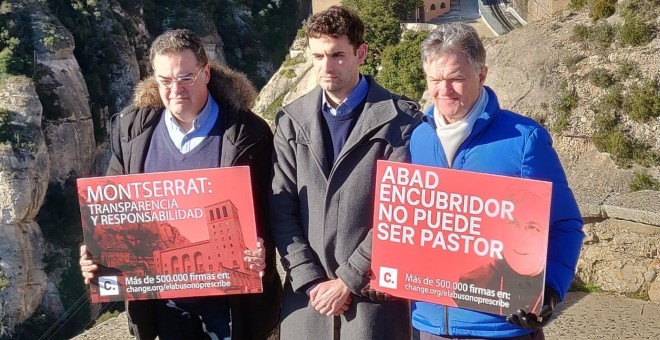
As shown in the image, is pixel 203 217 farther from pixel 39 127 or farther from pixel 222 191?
pixel 39 127

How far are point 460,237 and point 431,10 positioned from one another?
24.9m

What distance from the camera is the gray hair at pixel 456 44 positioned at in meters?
3.09

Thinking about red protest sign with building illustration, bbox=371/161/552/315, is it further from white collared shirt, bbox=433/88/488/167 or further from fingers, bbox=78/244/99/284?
fingers, bbox=78/244/99/284

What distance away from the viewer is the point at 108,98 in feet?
138

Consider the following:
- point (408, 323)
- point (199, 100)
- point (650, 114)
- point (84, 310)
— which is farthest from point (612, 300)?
point (84, 310)

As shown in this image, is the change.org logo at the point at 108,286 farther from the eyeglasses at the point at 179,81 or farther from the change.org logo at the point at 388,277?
the change.org logo at the point at 388,277

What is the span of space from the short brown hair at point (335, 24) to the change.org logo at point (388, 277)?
102 centimetres

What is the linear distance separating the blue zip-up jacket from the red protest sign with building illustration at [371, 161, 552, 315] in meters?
0.06

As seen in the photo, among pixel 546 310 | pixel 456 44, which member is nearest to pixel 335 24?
pixel 456 44

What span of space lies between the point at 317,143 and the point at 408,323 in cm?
97

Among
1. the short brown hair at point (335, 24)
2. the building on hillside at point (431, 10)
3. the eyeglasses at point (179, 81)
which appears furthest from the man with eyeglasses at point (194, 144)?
the building on hillside at point (431, 10)

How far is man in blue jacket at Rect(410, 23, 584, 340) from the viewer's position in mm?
3090

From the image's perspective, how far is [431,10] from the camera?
27297 millimetres

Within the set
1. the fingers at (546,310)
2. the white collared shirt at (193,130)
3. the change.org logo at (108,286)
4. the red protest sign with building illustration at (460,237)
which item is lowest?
the change.org logo at (108,286)
